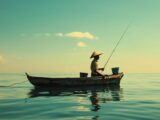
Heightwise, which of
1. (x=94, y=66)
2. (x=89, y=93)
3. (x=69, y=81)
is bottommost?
(x=89, y=93)

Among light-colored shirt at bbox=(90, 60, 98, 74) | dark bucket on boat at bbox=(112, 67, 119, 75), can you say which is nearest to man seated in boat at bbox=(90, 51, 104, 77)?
light-colored shirt at bbox=(90, 60, 98, 74)

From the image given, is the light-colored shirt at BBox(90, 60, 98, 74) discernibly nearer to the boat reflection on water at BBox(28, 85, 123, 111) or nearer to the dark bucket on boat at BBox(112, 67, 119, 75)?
the boat reflection on water at BBox(28, 85, 123, 111)

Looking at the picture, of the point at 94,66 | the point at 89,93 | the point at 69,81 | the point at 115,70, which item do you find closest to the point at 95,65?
the point at 94,66

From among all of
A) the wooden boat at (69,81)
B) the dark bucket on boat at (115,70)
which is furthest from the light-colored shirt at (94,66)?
the dark bucket on boat at (115,70)

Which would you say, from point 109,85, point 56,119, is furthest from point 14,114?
point 109,85

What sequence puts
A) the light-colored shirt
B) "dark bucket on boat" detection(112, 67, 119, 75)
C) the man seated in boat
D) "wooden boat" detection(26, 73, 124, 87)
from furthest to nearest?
"dark bucket on boat" detection(112, 67, 119, 75) → the light-colored shirt → the man seated in boat → "wooden boat" detection(26, 73, 124, 87)

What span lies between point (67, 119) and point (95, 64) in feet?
45.9

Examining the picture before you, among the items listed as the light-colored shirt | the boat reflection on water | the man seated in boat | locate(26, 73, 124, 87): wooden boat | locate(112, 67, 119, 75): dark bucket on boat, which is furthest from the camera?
locate(112, 67, 119, 75): dark bucket on boat

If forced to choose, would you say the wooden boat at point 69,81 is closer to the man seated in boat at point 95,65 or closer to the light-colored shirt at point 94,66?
the man seated in boat at point 95,65

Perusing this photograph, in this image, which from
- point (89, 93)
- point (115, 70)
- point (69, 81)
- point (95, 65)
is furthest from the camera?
point (115, 70)

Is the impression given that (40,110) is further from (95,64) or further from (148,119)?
(95,64)

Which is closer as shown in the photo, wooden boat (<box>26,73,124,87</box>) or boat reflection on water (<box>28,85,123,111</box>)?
boat reflection on water (<box>28,85,123,111</box>)

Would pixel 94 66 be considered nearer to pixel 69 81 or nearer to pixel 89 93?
pixel 69 81

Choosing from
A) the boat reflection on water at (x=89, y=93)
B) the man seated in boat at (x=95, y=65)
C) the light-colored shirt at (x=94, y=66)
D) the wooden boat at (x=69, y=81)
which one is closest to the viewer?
the boat reflection on water at (x=89, y=93)
